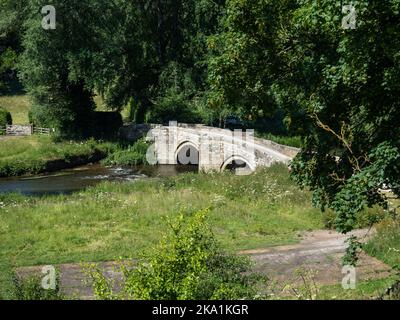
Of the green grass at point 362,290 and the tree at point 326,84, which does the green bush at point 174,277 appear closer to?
the tree at point 326,84

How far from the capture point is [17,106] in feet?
226

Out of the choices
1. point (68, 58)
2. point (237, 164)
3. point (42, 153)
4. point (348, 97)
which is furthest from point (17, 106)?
point (348, 97)

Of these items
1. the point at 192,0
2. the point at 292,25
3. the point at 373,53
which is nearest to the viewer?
the point at 373,53

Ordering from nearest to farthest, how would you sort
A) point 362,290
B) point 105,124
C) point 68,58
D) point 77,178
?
point 362,290 → point 77,178 → point 68,58 → point 105,124

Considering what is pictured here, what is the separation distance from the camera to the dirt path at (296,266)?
18.0 metres

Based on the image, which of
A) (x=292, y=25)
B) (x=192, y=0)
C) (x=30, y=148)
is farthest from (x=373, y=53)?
(x=192, y=0)

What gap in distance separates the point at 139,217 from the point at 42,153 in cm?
2585

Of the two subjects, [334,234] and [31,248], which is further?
[334,234]

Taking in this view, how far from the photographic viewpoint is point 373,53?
40.5 ft

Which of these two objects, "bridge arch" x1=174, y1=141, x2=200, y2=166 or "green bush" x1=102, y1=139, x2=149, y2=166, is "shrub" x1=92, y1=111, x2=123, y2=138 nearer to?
"green bush" x1=102, y1=139, x2=149, y2=166

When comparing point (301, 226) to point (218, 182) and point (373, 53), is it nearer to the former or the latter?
point (218, 182)

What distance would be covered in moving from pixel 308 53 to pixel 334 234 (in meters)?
11.3

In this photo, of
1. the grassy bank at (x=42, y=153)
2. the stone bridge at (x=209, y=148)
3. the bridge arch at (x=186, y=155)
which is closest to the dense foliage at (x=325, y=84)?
the stone bridge at (x=209, y=148)

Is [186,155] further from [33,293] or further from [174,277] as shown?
[174,277]
